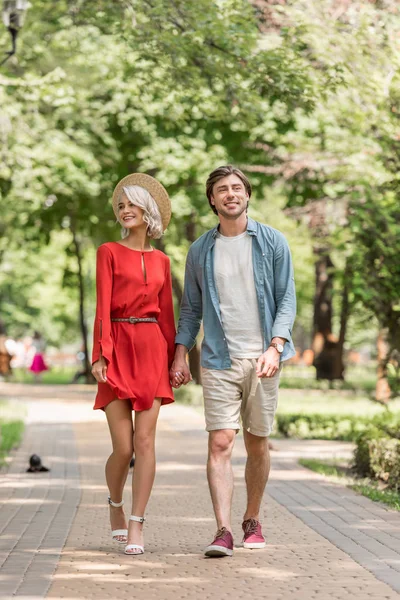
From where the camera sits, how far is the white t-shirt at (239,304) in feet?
21.2

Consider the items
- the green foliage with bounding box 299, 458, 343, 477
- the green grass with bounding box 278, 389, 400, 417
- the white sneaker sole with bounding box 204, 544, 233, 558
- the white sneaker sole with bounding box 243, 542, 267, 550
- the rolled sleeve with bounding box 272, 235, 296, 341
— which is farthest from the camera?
the green grass with bounding box 278, 389, 400, 417

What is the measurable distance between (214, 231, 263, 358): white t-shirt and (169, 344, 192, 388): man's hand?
308mm

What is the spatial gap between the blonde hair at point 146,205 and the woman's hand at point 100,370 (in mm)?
770

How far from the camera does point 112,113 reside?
22.2m

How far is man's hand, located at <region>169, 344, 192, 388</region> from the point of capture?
6.59 metres

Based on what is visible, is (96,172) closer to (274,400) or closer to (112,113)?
(112,113)

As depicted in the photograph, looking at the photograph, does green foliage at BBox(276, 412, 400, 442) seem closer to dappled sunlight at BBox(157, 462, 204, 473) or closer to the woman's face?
dappled sunlight at BBox(157, 462, 204, 473)

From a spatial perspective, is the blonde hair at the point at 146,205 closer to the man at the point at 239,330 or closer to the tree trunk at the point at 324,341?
the man at the point at 239,330

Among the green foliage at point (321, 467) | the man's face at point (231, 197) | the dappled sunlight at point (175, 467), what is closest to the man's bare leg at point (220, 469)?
the man's face at point (231, 197)

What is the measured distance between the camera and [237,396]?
648 centimetres

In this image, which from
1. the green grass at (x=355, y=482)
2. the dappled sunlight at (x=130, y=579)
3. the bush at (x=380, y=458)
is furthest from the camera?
the bush at (x=380, y=458)

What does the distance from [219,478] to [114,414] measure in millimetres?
667

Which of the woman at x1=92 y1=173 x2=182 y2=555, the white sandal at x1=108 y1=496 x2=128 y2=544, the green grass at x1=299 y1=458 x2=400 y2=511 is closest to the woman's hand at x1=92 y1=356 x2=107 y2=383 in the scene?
the woman at x1=92 y1=173 x2=182 y2=555

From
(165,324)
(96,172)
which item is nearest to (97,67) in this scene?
(96,172)
